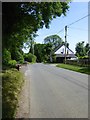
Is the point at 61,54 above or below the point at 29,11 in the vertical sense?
below

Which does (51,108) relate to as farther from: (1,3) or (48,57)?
(48,57)

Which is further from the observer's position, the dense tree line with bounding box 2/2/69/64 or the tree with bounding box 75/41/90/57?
the tree with bounding box 75/41/90/57

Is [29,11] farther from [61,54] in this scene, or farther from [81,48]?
[81,48]

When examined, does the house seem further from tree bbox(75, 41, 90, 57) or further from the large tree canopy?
the large tree canopy

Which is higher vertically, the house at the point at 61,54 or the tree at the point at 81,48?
the tree at the point at 81,48

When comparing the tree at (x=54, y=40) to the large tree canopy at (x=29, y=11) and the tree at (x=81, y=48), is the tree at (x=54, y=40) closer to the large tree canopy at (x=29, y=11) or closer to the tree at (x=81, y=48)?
the tree at (x=81, y=48)

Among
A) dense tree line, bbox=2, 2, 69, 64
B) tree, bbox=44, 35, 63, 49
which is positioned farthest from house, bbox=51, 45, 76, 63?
dense tree line, bbox=2, 2, 69, 64

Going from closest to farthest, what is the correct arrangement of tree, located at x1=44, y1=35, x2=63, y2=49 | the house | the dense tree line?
1. the dense tree line
2. the house
3. tree, located at x1=44, y1=35, x2=63, y2=49

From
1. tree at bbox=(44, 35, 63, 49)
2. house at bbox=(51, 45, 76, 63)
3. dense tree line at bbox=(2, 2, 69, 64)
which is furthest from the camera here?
Result: tree at bbox=(44, 35, 63, 49)

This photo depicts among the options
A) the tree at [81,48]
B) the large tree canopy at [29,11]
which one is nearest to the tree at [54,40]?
the tree at [81,48]

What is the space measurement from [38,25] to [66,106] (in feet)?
34.3

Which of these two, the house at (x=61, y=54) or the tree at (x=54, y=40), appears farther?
the tree at (x=54, y=40)

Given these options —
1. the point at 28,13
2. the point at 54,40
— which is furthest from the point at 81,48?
the point at 28,13

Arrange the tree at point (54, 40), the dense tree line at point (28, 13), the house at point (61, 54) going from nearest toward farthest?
1. the dense tree line at point (28, 13)
2. the house at point (61, 54)
3. the tree at point (54, 40)
